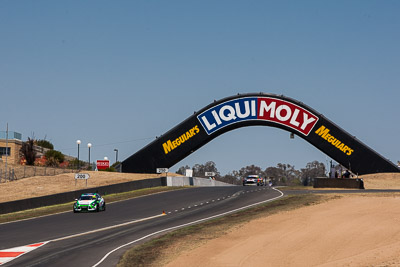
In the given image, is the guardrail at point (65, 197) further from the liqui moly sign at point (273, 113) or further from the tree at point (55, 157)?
the tree at point (55, 157)

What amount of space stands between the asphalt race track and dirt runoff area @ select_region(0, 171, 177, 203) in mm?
14474

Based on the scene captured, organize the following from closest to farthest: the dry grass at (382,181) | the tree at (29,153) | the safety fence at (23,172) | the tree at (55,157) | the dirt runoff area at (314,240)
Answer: the dirt runoff area at (314,240) → the dry grass at (382,181) → the safety fence at (23,172) → the tree at (29,153) → the tree at (55,157)

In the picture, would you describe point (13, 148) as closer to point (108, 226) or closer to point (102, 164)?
point (102, 164)

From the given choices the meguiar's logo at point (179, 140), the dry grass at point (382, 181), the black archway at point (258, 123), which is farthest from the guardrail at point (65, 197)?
the dry grass at point (382, 181)

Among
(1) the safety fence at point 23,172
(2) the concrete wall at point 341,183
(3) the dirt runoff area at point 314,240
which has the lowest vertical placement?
(3) the dirt runoff area at point 314,240

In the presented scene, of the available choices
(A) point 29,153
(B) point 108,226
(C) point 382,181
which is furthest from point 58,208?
(A) point 29,153

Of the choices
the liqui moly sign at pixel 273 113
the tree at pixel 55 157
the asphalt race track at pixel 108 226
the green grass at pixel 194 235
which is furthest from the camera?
the tree at pixel 55 157

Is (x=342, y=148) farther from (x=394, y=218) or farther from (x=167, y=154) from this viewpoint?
(x=394, y=218)

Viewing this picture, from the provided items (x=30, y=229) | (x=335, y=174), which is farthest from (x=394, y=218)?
(x=335, y=174)

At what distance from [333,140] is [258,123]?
7.71 metres

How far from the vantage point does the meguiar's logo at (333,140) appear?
66062 millimetres

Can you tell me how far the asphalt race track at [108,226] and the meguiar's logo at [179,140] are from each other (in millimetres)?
16141

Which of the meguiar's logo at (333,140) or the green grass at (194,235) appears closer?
the green grass at (194,235)

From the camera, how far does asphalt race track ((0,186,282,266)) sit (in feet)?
79.6
